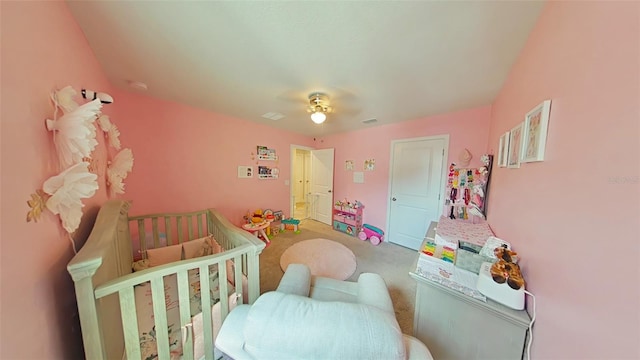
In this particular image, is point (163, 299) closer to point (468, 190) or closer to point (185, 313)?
point (185, 313)

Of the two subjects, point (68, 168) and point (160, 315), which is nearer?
point (68, 168)

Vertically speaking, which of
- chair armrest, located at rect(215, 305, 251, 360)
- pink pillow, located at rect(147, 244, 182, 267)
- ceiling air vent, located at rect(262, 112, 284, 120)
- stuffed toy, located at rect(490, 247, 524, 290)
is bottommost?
pink pillow, located at rect(147, 244, 182, 267)

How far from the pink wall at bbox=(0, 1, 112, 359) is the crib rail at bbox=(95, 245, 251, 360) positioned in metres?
0.16

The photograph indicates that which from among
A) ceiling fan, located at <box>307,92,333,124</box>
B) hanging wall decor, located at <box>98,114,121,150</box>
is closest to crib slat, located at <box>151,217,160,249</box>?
hanging wall decor, located at <box>98,114,121,150</box>

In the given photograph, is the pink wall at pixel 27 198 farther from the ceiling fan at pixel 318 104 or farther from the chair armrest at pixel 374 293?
the ceiling fan at pixel 318 104

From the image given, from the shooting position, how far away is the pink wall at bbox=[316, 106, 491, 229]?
94.0 inches

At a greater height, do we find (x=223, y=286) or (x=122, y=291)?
(x=122, y=291)

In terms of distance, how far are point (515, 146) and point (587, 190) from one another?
0.86 metres

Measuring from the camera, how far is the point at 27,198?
598mm

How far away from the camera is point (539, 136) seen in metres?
0.87

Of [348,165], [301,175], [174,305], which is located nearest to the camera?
[174,305]

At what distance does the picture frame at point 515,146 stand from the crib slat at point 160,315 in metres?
2.22

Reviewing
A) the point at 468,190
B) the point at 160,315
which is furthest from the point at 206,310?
the point at 468,190

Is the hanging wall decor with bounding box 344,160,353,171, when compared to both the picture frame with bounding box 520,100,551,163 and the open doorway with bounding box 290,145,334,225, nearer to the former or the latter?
the open doorway with bounding box 290,145,334,225
